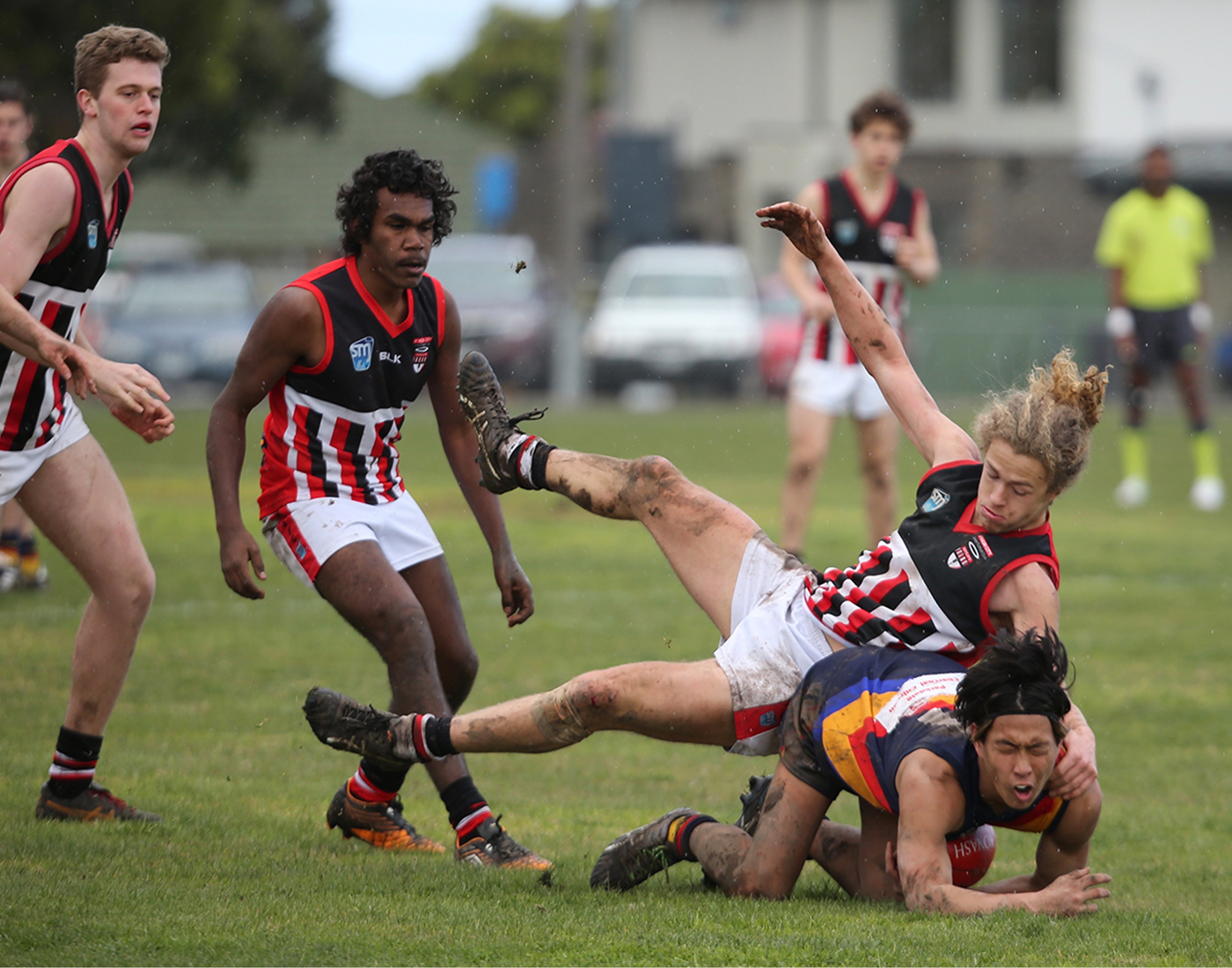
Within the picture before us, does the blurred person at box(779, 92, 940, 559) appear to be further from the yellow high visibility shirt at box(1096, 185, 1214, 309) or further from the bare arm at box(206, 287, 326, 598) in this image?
the yellow high visibility shirt at box(1096, 185, 1214, 309)

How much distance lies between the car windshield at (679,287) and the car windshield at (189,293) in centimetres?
609

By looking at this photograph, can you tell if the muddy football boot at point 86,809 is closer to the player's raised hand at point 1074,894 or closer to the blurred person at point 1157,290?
the player's raised hand at point 1074,894

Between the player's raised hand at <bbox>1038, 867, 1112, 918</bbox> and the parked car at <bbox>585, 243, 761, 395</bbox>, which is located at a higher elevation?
the parked car at <bbox>585, 243, 761, 395</bbox>

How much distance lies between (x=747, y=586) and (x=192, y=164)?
714 inches

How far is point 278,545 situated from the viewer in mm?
5086

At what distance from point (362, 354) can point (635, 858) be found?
1794 millimetres

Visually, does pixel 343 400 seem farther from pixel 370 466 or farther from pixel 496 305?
pixel 496 305

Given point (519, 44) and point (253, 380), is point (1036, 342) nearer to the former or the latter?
point (253, 380)

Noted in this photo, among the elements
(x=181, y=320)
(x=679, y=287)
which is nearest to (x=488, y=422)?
(x=181, y=320)

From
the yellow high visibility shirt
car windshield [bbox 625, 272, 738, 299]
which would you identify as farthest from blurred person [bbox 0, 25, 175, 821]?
car windshield [bbox 625, 272, 738, 299]

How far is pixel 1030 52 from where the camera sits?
41781 mm

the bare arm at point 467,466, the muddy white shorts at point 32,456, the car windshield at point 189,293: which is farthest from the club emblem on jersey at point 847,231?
the car windshield at point 189,293

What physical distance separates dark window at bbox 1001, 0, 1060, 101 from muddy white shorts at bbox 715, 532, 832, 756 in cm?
3757

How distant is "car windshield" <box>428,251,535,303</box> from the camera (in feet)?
79.4
